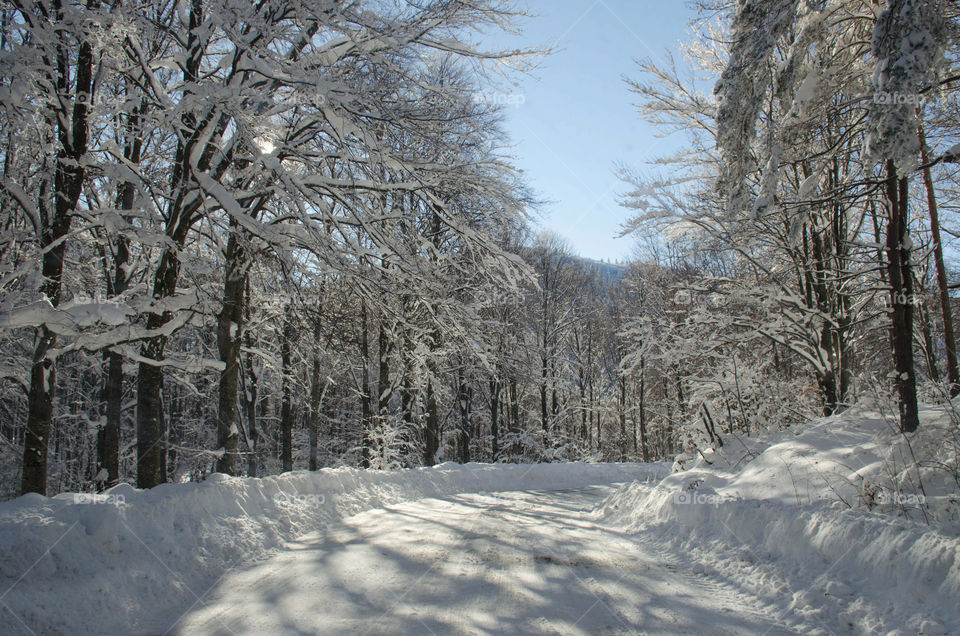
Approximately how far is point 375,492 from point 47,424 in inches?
211

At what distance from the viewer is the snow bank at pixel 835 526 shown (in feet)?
11.5

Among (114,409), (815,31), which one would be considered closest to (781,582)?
(815,31)

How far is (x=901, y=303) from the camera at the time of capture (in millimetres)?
6391

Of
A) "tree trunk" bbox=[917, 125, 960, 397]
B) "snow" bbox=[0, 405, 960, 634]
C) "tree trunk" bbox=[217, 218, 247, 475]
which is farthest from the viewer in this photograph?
"tree trunk" bbox=[217, 218, 247, 475]

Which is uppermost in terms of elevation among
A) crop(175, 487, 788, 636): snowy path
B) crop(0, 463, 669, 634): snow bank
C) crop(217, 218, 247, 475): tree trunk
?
crop(217, 218, 247, 475): tree trunk

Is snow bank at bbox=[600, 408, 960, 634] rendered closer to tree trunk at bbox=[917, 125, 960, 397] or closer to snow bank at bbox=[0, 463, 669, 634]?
tree trunk at bbox=[917, 125, 960, 397]

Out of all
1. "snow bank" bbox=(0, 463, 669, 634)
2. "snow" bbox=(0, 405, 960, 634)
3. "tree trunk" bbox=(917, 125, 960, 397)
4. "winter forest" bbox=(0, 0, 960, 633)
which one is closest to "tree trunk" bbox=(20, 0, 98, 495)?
"winter forest" bbox=(0, 0, 960, 633)

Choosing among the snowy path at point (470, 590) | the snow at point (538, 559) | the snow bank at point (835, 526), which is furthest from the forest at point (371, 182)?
the snowy path at point (470, 590)

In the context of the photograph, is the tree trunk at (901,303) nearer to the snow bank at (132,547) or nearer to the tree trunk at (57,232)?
the snow bank at (132,547)

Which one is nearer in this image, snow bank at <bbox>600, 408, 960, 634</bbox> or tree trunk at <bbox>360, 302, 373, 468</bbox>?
snow bank at <bbox>600, 408, 960, 634</bbox>

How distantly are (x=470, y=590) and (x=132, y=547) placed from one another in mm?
2991

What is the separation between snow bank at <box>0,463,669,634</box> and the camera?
3.76 meters

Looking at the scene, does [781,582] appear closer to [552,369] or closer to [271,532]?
[271,532]

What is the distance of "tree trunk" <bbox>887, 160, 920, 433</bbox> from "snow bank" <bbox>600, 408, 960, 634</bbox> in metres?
0.31
